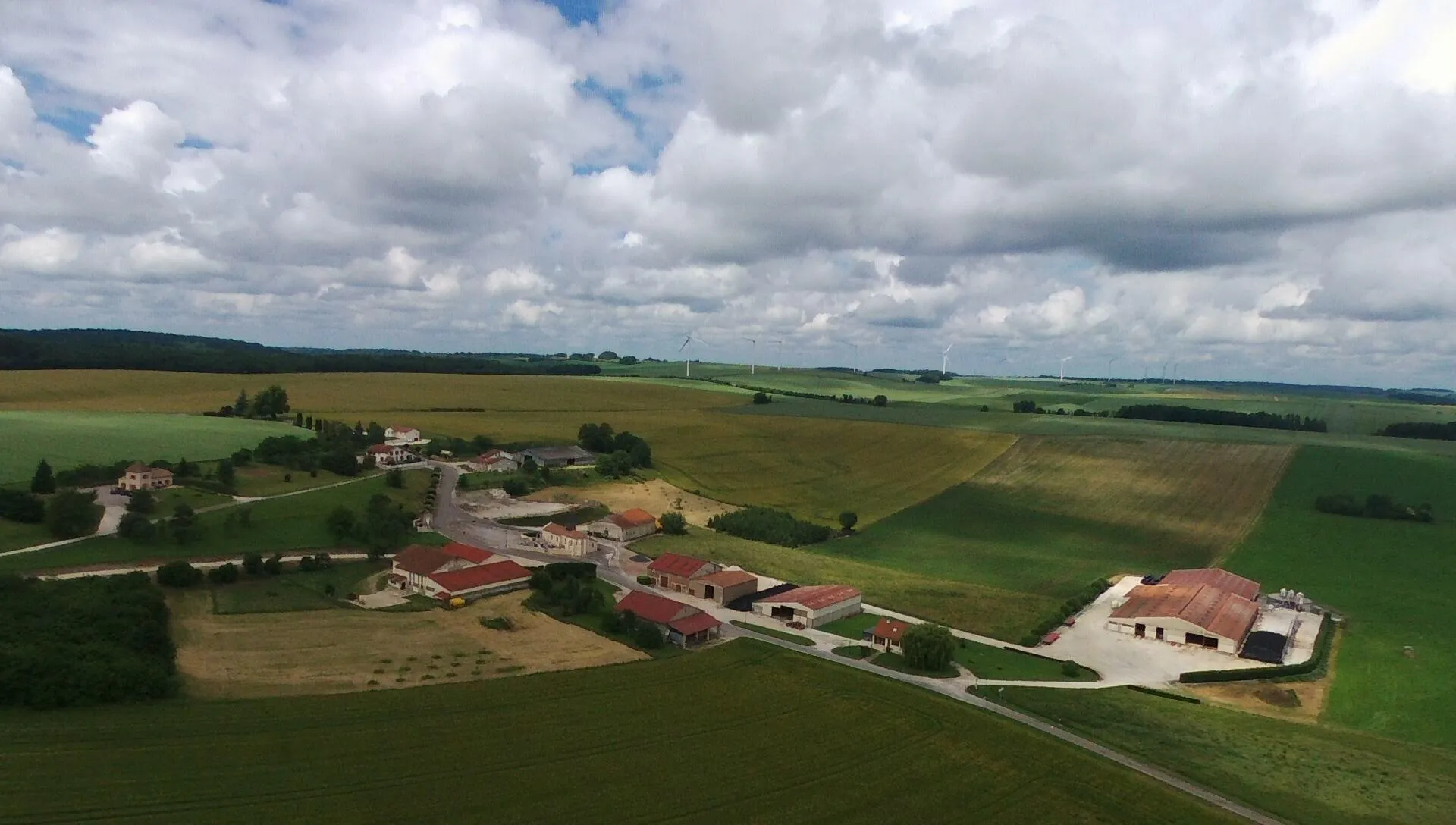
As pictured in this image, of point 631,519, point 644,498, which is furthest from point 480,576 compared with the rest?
point 644,498

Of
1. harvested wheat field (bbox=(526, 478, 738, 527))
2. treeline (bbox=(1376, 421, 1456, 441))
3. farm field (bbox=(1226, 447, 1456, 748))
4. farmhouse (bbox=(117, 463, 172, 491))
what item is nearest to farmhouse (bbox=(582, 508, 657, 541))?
harvested wheat field (bbox=(526, 478, 738, 527))

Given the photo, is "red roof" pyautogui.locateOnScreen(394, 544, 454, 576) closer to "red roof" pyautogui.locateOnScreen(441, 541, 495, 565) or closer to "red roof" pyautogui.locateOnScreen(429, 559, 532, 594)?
"red roof" pyautogui.locateOnScreen(441, 541, 495, 565)

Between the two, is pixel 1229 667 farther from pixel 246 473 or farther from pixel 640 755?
pixel 246 473

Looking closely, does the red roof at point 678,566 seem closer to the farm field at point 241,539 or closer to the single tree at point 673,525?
the single tree at point 673,525

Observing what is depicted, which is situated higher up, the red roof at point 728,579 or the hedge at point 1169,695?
the red roof at point 728,579

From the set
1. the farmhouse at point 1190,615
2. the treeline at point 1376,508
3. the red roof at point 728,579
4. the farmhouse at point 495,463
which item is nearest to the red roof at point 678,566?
the red roof at point 728,579

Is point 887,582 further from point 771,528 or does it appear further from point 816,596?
point 771,528
